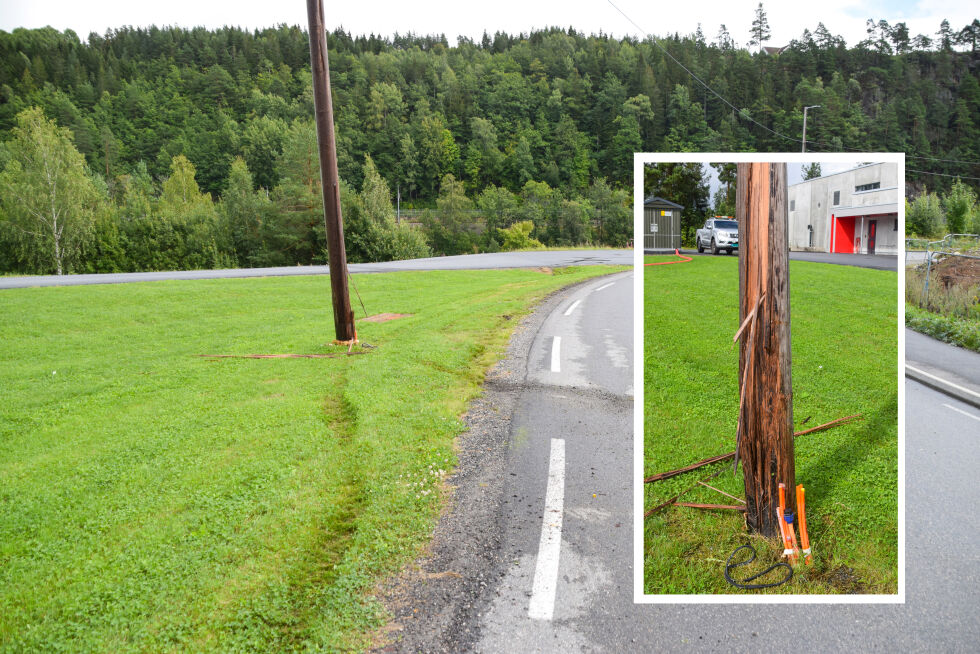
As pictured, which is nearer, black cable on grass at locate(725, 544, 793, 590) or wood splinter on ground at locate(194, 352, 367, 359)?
black cable on grass at locate(725, 544, 793, 590)

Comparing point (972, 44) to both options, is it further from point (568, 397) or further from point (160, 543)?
point (160, 543)

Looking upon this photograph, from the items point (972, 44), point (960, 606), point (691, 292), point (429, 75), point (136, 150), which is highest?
point (429, 75)

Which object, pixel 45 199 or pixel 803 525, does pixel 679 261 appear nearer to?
pixel 803 525

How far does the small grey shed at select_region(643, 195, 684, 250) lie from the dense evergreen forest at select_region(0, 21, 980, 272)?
50 centimetres

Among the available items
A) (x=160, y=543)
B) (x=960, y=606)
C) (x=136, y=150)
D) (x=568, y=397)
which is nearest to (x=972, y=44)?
(x=568, y=397)

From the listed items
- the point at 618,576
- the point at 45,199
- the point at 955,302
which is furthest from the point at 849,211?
the point at 45,199

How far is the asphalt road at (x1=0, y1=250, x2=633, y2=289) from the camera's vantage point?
2215cm

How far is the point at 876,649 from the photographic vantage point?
2967 mm

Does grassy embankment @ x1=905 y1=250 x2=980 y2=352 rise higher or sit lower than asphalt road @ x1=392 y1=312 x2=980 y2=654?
higher

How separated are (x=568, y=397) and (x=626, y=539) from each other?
351cm

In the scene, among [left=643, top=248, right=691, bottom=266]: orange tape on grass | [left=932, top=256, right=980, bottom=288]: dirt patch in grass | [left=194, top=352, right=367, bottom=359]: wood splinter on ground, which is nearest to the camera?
[left=643, top=248, right=691, bottom=266]: orange tape on grass

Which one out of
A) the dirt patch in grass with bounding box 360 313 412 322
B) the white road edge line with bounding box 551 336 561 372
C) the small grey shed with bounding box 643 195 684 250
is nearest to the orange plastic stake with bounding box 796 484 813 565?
the small grey shed with bounding box 643 195 684 250

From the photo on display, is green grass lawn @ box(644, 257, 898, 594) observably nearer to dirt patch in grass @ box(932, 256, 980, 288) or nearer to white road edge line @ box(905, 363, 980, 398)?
white road edge line @ box(905, 363, 980, 398)

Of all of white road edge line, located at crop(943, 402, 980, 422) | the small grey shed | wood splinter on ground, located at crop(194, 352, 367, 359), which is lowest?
white road edge line, located at crop(943, 402, 980, 422)
